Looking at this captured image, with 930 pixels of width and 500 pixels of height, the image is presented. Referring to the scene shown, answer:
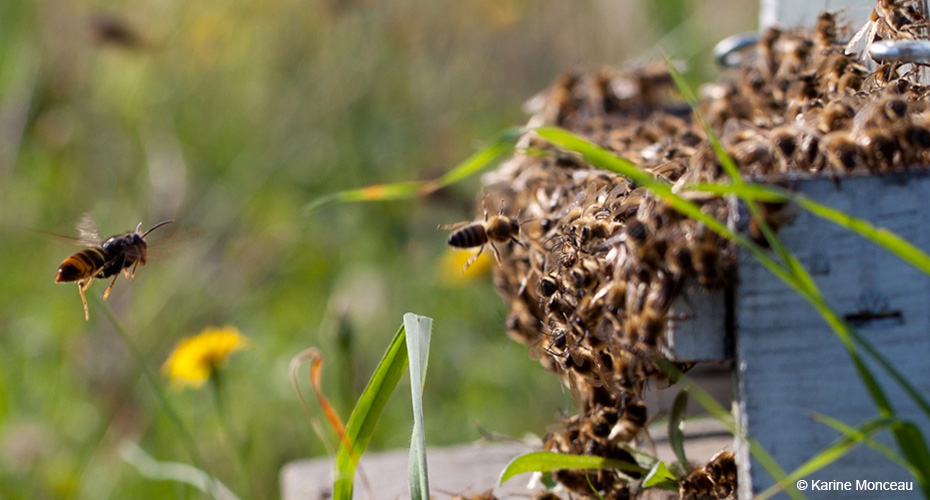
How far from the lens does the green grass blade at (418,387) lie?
3.59 feet

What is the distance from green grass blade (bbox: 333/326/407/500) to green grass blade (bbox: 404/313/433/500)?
0.10 feet

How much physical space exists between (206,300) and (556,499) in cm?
303

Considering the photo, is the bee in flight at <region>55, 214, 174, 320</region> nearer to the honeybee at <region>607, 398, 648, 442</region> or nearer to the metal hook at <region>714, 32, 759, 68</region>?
the honeybee at <region>607, 398, 648, 442</region>

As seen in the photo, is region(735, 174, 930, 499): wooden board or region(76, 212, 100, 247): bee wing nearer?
region(735, 174, 930, 499): wooden board

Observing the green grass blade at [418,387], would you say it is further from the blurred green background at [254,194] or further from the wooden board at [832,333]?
the blurred green background at [254,194]

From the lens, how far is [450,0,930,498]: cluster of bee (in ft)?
3.21

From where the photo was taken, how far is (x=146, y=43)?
3.93m

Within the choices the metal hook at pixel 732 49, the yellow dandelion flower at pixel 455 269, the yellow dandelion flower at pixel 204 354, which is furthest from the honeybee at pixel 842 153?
the yellow dandelion flower at pixel 455 269

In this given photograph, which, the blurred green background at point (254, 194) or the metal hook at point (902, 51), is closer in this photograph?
the metal hook at point (902, 51)

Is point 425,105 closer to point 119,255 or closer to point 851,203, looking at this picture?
point 119,255

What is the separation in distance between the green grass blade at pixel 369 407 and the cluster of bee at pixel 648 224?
19 cm

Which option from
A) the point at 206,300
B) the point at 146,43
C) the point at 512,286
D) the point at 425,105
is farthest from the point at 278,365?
the point at 512,286

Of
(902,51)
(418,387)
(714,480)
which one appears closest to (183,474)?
(418,387)

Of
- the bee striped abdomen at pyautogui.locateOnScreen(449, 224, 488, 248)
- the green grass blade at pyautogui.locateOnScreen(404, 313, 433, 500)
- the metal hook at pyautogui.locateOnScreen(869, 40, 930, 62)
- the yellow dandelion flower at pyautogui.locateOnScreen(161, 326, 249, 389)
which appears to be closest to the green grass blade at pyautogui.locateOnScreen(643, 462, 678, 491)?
the green grass blade at pyautogui.locateOnScreen(404, 313, 433, 500)
